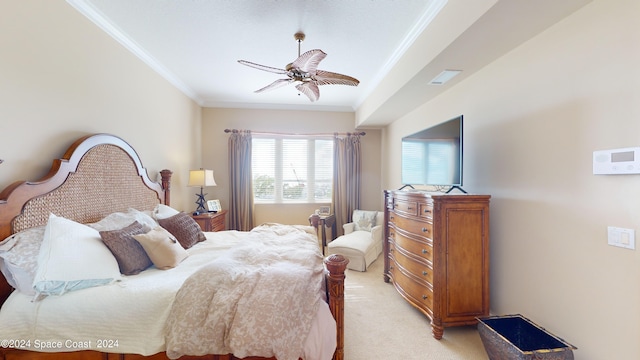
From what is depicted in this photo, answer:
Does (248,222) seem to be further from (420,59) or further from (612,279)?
(612,279)

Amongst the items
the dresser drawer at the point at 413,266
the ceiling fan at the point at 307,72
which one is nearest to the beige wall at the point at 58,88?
the ceiling fan at the point at 307,72

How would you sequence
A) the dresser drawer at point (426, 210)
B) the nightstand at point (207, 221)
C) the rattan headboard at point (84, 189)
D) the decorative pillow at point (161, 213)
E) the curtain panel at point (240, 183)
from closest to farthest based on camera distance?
the rattan headboard at point (84, 189) → the dresser drawer at point (426, 210) → the decorative pillow at point (161, 213) → the nightstand at point (207, 221) → the curtain panel at point (240, 183)

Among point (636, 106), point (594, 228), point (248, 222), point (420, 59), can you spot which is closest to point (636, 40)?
point (636, 106)

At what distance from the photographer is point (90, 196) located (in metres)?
2.11

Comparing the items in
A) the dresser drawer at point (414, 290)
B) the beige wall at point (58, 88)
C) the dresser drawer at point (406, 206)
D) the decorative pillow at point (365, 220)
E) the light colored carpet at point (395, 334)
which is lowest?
the light colored carpet at point (395, 334)

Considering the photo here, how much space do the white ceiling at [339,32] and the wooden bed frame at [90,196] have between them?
3.88ft

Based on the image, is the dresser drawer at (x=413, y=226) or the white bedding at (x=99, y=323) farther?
the dresser drawer at (x=413, y=226)

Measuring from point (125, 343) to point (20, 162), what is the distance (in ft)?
4.87

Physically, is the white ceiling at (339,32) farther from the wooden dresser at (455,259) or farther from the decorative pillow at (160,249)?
the decorative pillow at (160,249)

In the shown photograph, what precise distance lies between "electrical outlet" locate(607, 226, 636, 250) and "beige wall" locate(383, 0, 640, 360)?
0.10ft

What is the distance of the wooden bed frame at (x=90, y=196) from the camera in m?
1.47

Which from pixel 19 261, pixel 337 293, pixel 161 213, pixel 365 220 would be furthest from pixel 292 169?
pixel 19 261

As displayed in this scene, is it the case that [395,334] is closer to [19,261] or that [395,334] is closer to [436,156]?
[436,156]

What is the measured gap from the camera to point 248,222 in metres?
4.66
